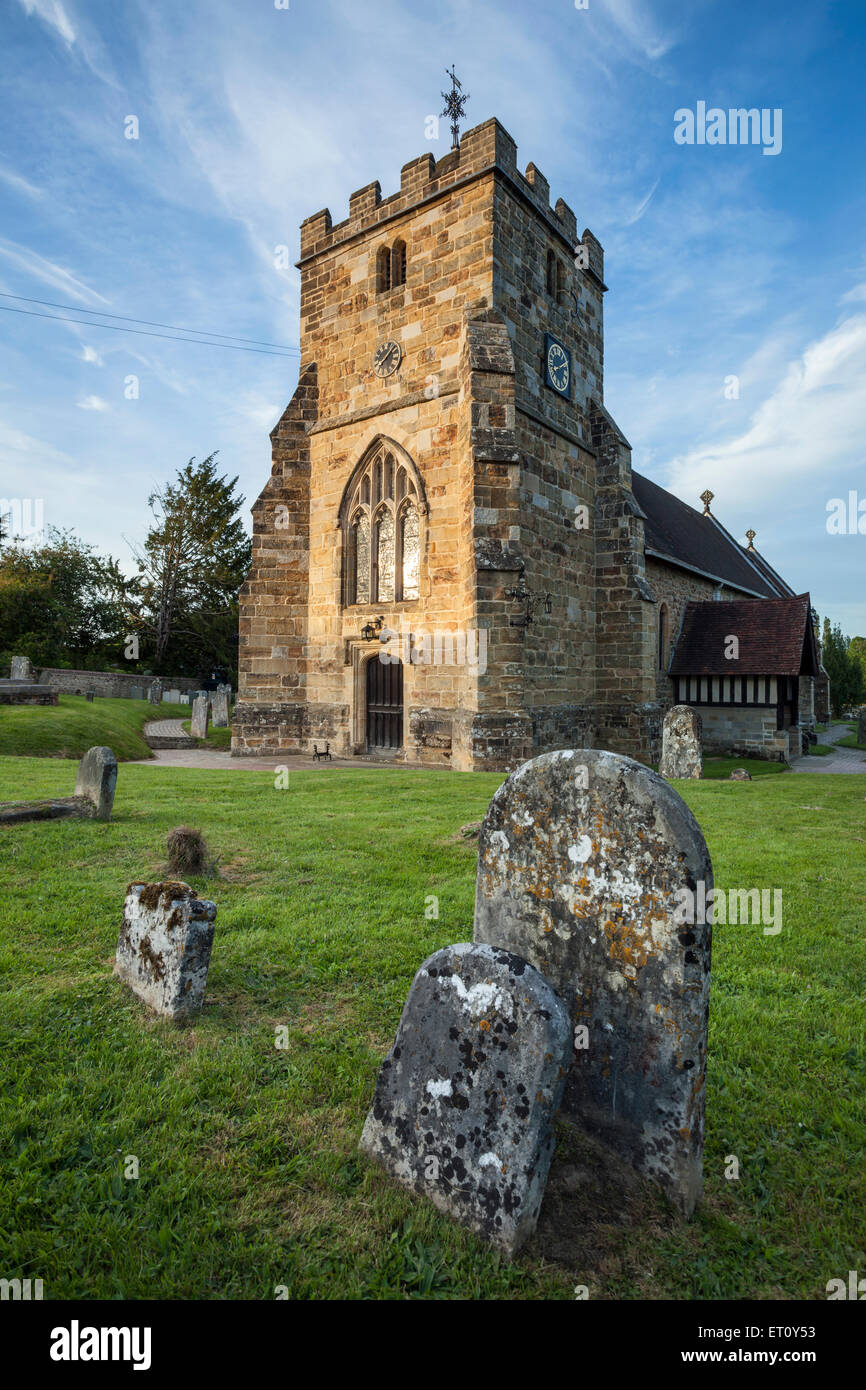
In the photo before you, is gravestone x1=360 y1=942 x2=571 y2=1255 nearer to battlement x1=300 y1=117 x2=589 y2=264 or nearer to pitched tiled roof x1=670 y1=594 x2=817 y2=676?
battlement x1=300 y1=117 x2=589 y2=264

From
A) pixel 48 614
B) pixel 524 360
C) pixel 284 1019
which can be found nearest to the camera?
pixel 284 1019

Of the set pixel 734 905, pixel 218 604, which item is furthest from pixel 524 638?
pixel 218 604

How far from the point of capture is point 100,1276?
2.13 metres

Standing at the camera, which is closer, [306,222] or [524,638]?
[524,638]

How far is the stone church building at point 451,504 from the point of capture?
13.5m

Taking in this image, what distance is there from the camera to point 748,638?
21594 millimetres

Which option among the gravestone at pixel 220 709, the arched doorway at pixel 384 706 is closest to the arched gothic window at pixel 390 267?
the arched doorway at pixel 384 706

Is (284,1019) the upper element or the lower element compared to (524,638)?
lower

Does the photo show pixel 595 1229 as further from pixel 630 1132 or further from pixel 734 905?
pixel 734 905

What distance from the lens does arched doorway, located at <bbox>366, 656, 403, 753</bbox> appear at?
15898mm

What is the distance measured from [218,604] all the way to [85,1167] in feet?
121

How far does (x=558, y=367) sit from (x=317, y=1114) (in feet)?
55.0

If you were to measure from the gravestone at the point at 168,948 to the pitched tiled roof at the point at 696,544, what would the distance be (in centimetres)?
1846

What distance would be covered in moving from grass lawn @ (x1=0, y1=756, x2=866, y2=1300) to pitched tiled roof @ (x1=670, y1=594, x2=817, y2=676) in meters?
15.9
